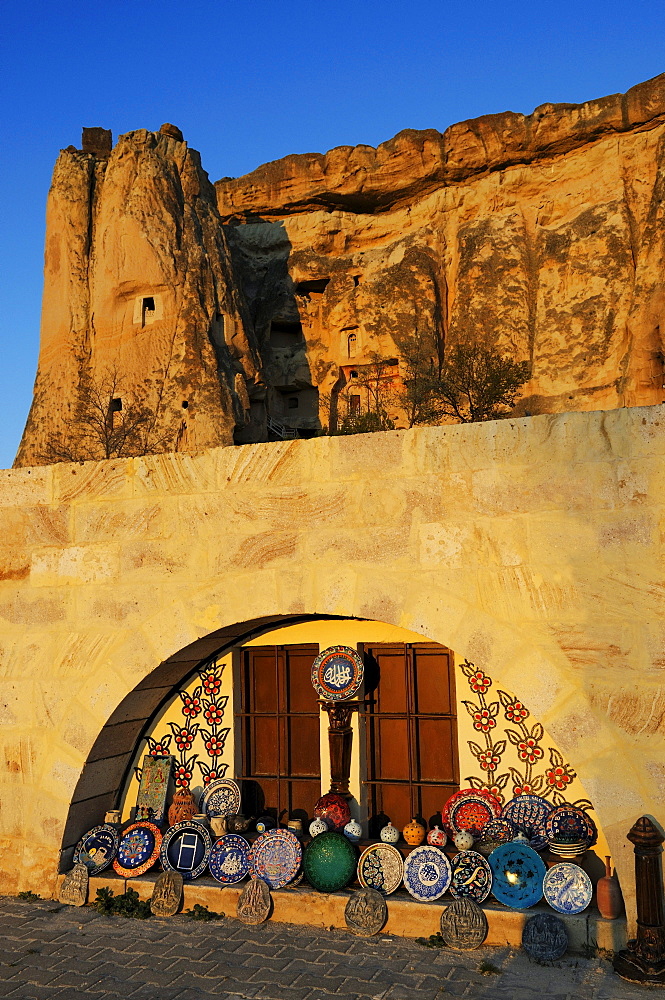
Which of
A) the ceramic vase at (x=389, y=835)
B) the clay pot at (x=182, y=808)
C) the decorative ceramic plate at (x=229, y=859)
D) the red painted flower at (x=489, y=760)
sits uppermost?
the red painted flower at (x=489, y=760)

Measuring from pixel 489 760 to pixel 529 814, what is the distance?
0.38 metres

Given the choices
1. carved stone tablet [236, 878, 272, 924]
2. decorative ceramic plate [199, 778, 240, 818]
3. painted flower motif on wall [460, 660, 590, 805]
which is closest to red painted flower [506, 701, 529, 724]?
painted flower motif on wall [460, 660, 590, 805]

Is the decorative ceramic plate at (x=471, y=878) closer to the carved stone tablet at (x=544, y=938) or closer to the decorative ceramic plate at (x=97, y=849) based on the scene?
the carved stone tablet at (x=544, y=938)

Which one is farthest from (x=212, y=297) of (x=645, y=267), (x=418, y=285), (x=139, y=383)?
(x=645, y=267)

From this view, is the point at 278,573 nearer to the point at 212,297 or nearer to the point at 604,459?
the point at 604,459

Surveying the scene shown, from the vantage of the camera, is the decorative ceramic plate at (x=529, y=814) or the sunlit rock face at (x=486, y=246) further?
the sunlit rock face at (x=486, y=246)

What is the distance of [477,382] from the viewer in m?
22.3

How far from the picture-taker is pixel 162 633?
5.09 meters

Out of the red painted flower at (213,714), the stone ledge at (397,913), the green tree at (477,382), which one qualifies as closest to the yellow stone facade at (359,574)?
the stone ledge at (397,913)

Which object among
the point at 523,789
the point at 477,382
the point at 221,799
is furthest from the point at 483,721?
the point at 477,382

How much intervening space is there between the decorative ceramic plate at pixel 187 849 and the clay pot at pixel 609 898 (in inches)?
94.0

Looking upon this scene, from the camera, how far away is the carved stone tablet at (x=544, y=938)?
3918 mm

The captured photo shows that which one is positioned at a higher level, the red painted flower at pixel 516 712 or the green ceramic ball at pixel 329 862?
the red painted flower at pixel 516 712

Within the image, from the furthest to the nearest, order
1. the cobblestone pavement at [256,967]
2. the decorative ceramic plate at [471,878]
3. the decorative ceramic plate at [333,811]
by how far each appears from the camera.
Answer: the decorative ceramic plate at [333,811] < the decorative ceramic plate at [471,878] < the cobblestone pavement at [256,967]
